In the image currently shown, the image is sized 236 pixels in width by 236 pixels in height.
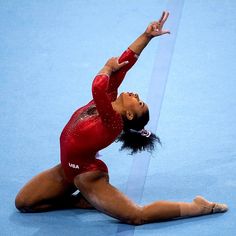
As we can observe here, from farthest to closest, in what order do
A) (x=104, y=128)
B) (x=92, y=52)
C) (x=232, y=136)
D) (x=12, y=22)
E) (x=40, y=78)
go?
1. (x=12, y=22)
2. (x=92, y=52)
3. (x=40, y=78)
4. (x=232, y=136)
5. (x=104, y=128)

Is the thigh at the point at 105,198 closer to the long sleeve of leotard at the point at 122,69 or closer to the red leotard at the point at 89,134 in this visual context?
the red leotard at the point at 89,134

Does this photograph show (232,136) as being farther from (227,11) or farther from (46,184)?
(227,11)

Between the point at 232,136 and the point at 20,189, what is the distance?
4.16 ft

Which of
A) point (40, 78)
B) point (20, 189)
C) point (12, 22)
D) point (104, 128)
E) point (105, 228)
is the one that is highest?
point (12, 22)

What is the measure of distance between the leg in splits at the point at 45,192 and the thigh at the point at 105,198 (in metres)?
0.14

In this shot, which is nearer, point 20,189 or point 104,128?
point 104,128

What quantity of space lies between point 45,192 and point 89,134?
415mm

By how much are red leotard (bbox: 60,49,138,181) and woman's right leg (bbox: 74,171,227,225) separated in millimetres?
53

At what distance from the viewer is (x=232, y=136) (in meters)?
3.62

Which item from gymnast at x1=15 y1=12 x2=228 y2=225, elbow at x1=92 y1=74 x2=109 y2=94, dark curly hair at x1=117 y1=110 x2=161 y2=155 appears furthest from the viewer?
dark curly hair at x1=117 y1=110 x2=161 y2=155

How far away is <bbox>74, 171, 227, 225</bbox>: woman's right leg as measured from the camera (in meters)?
2.93

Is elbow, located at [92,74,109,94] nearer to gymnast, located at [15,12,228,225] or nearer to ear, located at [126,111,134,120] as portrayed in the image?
gymnast, located at [15,12,228,225]

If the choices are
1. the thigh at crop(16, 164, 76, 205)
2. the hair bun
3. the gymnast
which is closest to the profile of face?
the gymnast

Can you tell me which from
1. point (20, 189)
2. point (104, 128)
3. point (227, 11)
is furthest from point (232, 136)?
point (227, 11)
